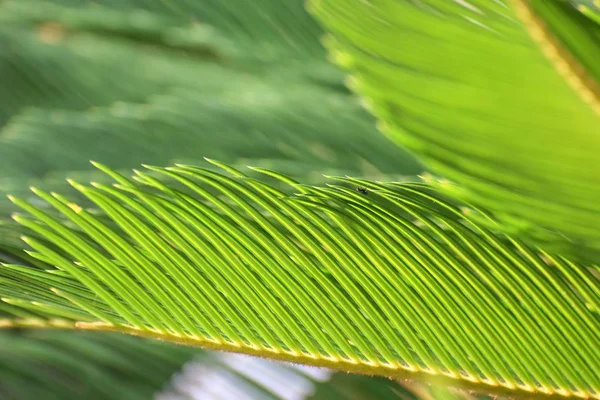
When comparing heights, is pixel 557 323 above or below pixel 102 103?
below

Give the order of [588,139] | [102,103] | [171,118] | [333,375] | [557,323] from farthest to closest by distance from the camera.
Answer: [102,103]
[171,118]
[333,375]
[557,323]
[588,139]

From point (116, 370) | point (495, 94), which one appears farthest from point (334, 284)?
point (116, 370)

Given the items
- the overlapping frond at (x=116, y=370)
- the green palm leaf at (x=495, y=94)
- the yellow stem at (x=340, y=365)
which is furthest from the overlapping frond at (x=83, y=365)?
the green palm leaf at (x=495, y=94)

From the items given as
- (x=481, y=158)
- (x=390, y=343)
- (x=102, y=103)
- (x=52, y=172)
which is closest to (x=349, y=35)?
(x=481, y=158)

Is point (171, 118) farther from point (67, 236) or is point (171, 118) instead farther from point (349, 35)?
point (349, 35)

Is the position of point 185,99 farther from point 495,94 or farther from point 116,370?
point 495,94

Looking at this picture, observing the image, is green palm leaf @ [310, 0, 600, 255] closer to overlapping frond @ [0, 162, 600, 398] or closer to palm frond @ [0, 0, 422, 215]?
overlapping frond @ [0, 162, 600, 398]
